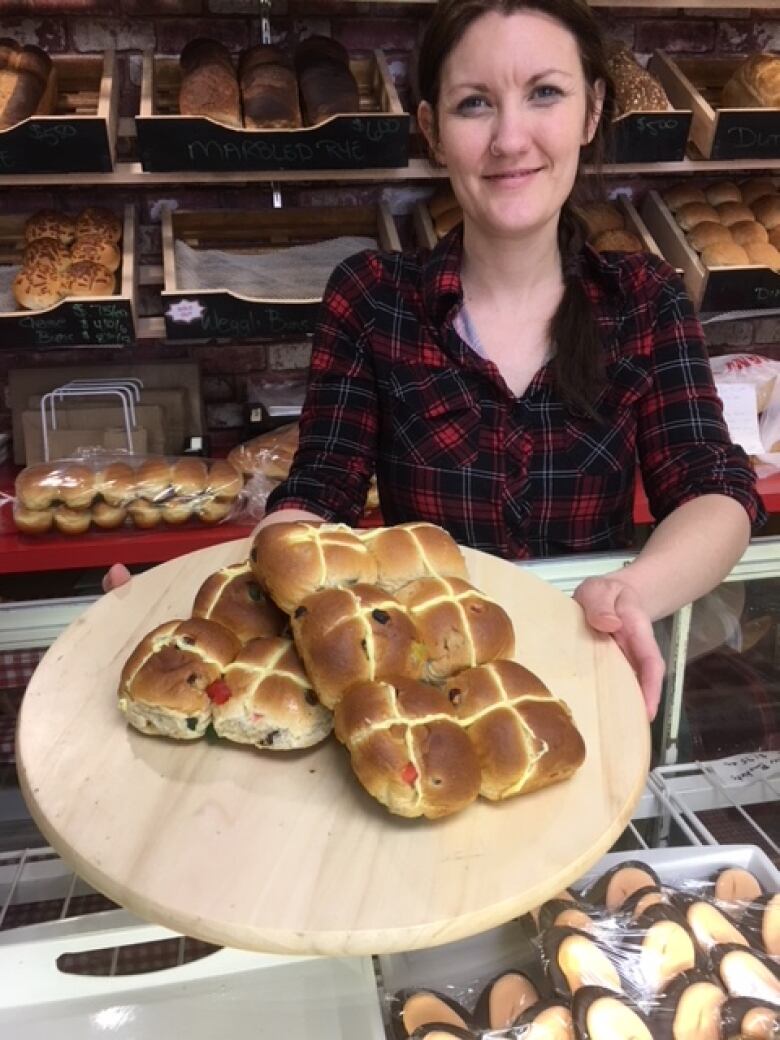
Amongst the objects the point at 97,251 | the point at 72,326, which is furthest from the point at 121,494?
the point at 97,251

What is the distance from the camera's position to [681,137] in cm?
251

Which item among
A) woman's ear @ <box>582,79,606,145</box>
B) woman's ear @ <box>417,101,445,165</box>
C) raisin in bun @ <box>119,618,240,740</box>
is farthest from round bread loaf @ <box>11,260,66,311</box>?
raisin in bun @ <box>119,618,240,740</box>

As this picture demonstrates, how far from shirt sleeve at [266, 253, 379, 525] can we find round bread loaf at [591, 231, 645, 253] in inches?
54.1

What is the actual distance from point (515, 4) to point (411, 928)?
1.27 metres

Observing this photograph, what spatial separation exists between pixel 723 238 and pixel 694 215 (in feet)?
0.46

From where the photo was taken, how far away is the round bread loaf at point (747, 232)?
271 centimetres

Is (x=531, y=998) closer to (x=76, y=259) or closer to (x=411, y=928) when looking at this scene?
(x=411, y=928)

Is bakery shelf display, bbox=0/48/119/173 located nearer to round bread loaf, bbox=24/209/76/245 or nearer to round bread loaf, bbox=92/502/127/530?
round bread loaf, bbox=24/209/76/245

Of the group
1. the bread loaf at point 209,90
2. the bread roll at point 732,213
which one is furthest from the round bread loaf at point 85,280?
the bread roll at point 732,213

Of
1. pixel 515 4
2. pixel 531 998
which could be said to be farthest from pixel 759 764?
pixel 515 4

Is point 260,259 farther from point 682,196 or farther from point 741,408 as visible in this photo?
point 741,408

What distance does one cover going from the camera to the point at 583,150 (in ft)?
5.16

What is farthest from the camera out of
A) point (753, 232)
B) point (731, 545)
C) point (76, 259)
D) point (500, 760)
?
point (753, 232)

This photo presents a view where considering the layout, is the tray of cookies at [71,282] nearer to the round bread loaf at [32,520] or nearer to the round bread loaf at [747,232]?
the round bread loaf at [32,520]
